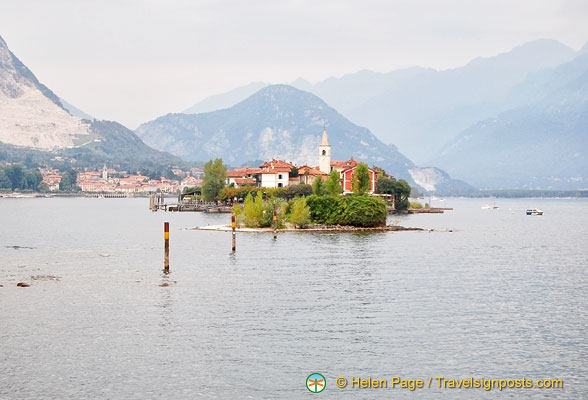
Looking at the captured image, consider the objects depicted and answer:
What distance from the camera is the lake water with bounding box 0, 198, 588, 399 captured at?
1217 inches

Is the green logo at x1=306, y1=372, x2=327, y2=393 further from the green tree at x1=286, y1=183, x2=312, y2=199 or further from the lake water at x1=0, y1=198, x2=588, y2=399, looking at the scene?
the green tree at x1=286, y1=183, x2=312, y2=199

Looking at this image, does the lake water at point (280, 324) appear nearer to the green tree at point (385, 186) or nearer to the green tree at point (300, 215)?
the green tree at point (300, 215)

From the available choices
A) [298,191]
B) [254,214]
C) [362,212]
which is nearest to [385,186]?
[298,191]

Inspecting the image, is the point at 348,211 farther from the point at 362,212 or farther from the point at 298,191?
the point at 298,191

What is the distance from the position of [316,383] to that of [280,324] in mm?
10549

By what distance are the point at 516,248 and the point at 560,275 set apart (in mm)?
28326

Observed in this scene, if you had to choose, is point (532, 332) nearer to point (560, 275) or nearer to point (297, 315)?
point (297, 315)

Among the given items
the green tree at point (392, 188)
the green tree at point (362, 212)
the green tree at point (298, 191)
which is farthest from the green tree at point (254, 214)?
the green tree at point (392, 188)

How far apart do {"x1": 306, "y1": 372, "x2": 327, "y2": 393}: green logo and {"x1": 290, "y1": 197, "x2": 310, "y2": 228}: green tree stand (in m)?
82.2

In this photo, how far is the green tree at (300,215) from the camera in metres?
113

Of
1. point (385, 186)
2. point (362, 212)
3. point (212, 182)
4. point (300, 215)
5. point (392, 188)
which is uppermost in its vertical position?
point (212, 182)

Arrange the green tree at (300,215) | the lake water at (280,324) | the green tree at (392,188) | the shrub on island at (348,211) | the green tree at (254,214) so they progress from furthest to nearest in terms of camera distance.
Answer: the green tree at (392,188) → the shrub on island at (348,211) → the green tree at (300,215) → the green tree at (254,214) → the lake water at (280,324)

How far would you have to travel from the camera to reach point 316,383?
98.7 feet

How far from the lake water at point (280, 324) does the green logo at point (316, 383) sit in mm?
288
